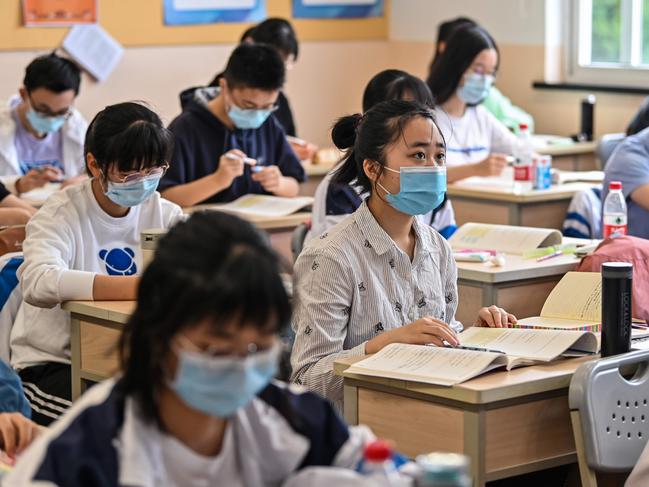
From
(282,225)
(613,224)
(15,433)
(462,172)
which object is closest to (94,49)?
(462,172)

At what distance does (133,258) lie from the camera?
11.2ft

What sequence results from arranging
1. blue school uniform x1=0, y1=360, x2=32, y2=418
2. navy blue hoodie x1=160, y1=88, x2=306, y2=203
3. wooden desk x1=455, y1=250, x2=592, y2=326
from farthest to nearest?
navy blue hoodie x1=160, y1=88, x2=306, y2=203 < wooden desk x1=455, y1=250, x2=592, y2=326 < blue school uniform x1=0, y1=360, x2=32, y2=418

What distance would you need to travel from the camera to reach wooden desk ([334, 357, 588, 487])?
2.44 m

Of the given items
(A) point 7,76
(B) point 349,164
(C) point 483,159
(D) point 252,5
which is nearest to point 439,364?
(B) point 349,164

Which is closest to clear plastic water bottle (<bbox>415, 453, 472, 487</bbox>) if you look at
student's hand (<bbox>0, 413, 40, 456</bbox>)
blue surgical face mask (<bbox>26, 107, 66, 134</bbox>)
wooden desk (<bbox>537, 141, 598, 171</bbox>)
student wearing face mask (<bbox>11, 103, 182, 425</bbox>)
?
student's hand (<bbox>0, 413, 40, 456</bbox>)

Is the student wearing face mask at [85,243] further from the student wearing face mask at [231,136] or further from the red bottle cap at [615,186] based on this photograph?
the red bottle cap at [615,186]

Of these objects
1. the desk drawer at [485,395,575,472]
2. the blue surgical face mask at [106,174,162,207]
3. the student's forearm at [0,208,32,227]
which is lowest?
the desk drawer at [485,395,575,472]

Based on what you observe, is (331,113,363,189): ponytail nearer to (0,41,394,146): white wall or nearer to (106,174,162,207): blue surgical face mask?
(106,174,162,207): blue surgical face mask

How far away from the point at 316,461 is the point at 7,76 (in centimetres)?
522

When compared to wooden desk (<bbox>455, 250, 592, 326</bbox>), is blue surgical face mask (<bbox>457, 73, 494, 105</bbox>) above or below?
above

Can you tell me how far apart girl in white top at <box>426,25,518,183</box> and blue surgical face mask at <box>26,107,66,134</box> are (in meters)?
1.66

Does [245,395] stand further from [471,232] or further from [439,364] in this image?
[471,232]

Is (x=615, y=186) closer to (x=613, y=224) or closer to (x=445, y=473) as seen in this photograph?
(x=613, y=224)

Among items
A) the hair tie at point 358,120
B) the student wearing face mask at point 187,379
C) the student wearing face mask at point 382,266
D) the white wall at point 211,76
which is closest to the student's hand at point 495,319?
the student wearing face mask at point 382,266
